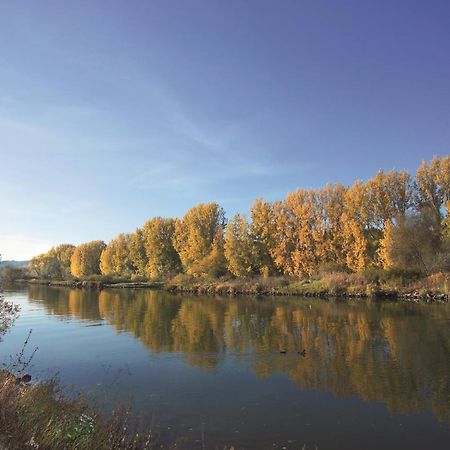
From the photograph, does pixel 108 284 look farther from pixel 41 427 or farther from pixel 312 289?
pixel 41 427

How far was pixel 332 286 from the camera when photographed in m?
59.4

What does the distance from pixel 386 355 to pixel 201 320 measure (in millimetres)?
19255

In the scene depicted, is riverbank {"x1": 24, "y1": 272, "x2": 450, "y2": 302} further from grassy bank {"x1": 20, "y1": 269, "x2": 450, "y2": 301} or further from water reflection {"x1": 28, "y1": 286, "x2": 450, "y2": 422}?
water reflection {"x1": 28, "y1": 286, "x2": 450, "y2": 422}

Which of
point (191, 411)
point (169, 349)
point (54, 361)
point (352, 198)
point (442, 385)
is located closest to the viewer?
point (191, 411)

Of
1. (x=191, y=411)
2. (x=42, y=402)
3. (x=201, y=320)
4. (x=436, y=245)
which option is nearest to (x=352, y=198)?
(x=436, y=245)

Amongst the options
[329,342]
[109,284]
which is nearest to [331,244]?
[329,342]

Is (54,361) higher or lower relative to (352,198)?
lower

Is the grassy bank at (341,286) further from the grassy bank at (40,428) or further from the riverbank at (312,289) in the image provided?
the grassy bank at (40,428)

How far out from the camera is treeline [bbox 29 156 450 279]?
56.3 meters

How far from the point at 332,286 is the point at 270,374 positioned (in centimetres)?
4115

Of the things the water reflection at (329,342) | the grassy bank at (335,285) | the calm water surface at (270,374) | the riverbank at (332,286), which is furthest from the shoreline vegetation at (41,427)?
the grassy bank at (335,285)

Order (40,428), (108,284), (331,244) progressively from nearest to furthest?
(40,428), (331,244), (108,284)

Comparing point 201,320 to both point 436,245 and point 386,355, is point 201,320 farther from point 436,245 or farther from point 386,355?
point 436,245

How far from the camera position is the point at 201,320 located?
3875 centimetres
